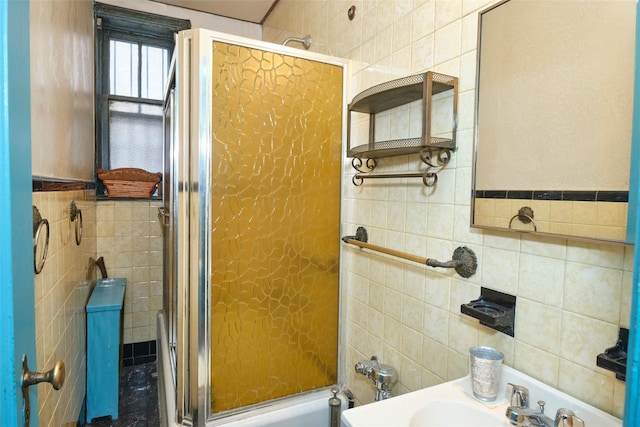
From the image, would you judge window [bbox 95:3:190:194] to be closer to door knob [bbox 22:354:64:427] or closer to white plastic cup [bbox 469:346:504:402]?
door knob [bbox 22:354:64:427]

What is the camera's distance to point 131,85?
9.22ft

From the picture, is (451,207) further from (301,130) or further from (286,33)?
(286,33)

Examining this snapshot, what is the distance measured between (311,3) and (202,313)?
5.94 feet

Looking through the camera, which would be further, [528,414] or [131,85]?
[131,85]

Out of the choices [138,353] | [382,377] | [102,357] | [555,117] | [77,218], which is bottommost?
[138,353]

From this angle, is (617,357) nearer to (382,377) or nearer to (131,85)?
(382,377)

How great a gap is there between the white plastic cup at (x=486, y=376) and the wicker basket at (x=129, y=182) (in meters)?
2.58

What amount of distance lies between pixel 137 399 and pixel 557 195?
2710 mm

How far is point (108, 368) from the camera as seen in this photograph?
7.16 feet

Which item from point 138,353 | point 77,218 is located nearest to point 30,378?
point 77,218

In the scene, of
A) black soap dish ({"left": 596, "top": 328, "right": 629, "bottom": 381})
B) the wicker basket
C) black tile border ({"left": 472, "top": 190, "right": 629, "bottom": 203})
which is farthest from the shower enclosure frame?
the wicker basket

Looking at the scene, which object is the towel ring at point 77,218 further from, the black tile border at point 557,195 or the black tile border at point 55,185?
the black tile border at point 557,195

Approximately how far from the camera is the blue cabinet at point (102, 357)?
2.15 meters

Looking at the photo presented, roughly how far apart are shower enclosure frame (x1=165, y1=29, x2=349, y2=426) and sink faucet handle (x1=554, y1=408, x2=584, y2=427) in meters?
1.23
